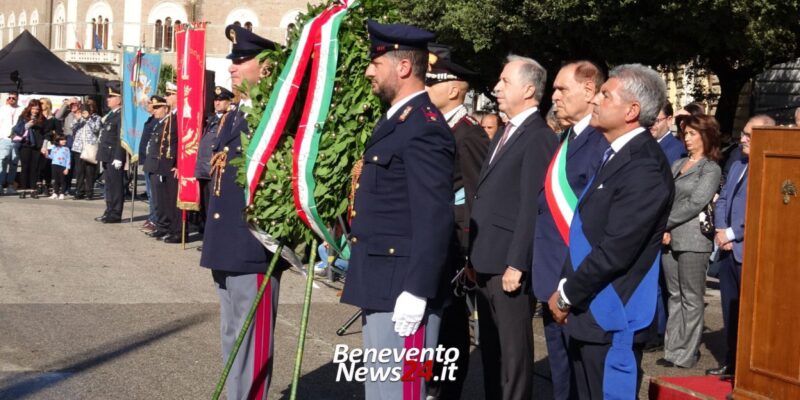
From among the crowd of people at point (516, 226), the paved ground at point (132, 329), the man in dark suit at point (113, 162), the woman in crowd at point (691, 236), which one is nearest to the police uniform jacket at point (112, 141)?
the man in dark suit at point (113, 162)

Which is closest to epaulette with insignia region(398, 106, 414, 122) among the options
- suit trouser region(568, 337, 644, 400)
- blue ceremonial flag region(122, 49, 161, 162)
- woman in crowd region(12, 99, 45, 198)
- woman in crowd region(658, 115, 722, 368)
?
suit trouser region(568, 337, 644, 400)

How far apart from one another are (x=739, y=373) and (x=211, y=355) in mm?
4079

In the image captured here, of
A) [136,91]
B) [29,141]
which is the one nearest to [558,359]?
[136,91]

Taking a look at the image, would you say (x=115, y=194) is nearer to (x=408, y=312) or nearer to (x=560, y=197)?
(x=560, y=197)

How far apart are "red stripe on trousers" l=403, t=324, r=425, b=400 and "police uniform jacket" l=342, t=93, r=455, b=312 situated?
150 mm

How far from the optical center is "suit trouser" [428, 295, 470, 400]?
7.14 metres

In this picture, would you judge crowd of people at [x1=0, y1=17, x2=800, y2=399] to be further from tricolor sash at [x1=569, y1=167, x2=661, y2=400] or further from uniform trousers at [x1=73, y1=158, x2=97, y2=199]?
uniform trousers at [x1=73, y1=158, x2=97, y2=199]

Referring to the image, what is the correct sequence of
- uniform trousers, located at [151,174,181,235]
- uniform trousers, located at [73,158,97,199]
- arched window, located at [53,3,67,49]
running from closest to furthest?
uniform trousers, located at [151,174,181,235] → uniform trousers, located at [73,158,97,199] → arched window, located at [53,3,67,49]

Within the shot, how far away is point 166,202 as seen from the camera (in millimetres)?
16234

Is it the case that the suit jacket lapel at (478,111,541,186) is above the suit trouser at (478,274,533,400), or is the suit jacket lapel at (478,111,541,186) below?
above

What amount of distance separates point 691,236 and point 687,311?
1.94 ft

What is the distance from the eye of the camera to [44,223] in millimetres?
17453

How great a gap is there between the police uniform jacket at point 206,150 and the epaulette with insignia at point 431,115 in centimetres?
836

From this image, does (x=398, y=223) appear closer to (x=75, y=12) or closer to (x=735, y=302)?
(x=735, y=302)
